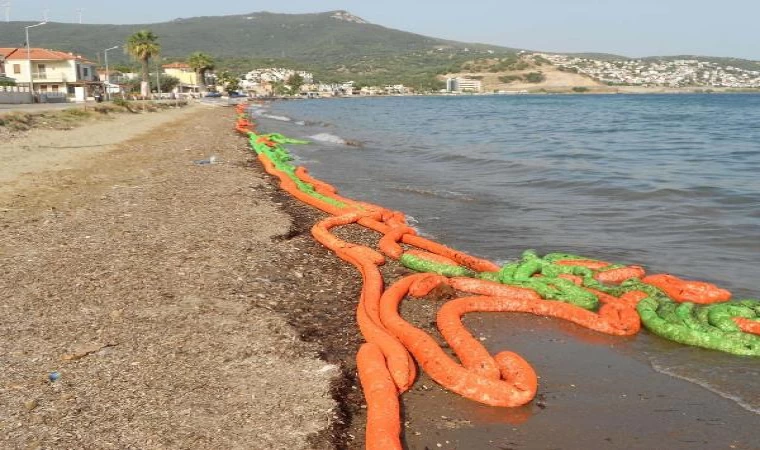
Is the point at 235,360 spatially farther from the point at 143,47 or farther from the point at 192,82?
the point at 192,82

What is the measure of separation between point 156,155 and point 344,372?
15.6 m

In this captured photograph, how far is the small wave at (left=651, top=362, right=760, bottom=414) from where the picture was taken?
493 centimetres

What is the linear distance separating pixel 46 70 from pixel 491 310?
7811 centimetres

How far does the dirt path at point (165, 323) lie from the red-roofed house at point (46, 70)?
68.6 metres

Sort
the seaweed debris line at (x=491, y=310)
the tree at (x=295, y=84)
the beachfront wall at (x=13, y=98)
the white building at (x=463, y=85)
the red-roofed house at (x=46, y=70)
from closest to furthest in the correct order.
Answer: the seaweed debris line at (x=491, y=310), the beachfront wall at (x=13, y=98), the red-roofed house at (x=46, y=70), the tree at (x=295, y=84), the white building at (x=463, y=85)

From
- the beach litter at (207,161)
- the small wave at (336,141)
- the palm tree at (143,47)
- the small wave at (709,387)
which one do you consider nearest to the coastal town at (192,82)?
the palm tree at (143,47)

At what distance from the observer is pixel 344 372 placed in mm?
5105

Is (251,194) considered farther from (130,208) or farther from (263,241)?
(263,241)

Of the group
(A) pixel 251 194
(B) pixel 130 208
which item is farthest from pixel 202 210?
(A) pixel 251 194

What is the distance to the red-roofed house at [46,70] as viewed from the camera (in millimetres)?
69125

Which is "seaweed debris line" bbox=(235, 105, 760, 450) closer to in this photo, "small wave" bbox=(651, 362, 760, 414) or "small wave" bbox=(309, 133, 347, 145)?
"small wave" bbox=(651, 362, 760, 414)

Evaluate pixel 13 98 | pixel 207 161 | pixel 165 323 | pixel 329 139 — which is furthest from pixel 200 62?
pixel 165 323

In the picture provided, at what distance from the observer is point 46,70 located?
71.4 m

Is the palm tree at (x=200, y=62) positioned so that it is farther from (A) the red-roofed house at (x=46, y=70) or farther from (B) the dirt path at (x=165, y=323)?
(B) the dirt path at (x=165, y=323)
